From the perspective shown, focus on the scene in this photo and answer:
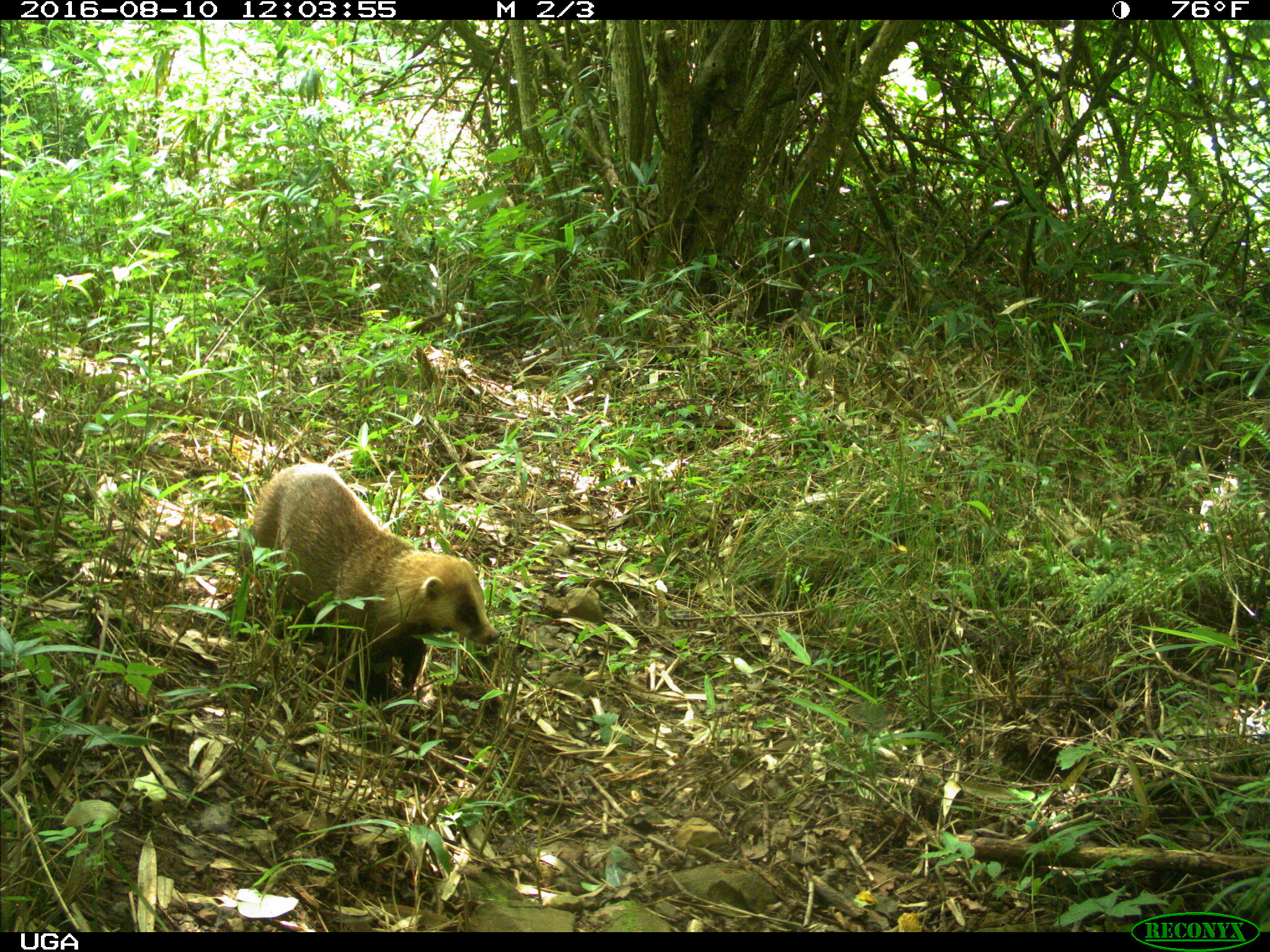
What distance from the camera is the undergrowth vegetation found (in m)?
2.87

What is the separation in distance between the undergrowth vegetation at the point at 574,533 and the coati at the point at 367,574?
15 cm

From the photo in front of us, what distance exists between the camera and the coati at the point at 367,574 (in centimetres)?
368

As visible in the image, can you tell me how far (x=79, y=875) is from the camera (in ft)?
7.86

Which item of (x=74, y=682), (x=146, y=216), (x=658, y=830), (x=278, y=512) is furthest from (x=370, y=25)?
(x=658, y=830)

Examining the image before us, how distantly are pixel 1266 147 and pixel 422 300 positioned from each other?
502 cm

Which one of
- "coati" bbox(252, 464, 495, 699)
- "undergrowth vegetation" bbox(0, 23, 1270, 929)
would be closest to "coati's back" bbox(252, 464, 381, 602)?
"coati" bbox(252, 464, 495, 699)

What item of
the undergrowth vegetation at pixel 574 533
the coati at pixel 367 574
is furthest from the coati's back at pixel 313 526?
the undergrowth vegetation at pixel 574 533

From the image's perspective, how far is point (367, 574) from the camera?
150 inches
